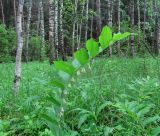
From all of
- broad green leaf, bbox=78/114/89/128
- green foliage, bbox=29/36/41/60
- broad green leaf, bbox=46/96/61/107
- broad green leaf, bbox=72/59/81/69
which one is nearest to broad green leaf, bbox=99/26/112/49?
broad green leaf, bbox=72/59/81/69

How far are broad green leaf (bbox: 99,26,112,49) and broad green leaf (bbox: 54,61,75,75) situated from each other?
17cm

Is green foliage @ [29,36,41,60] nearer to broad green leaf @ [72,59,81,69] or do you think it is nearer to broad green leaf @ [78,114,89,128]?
broad green leaf @ [78,114,89,128]

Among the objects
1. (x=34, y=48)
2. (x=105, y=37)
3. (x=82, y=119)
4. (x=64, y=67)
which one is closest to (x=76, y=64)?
(x=64, y=67)

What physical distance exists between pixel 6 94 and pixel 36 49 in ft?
87.4

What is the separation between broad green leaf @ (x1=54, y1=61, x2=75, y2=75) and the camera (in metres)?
1.55

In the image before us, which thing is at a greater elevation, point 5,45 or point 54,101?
point 54,101

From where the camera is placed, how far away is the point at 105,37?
1.56m

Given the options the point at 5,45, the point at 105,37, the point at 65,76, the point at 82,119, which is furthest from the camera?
the point at 5,45

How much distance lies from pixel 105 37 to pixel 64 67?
0.70ft

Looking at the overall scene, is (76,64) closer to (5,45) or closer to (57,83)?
(57,83)

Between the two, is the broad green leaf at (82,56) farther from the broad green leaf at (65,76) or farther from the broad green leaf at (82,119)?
the broad green leaf at (82,119)

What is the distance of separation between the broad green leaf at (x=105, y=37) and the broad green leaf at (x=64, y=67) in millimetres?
170

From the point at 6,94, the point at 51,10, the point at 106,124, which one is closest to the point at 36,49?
the point at 51,10

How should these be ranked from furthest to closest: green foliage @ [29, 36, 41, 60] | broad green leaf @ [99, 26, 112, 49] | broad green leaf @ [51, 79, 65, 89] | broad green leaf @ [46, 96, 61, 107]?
green foliage @ [29, 36, 41, 60] → broad green leaf @ [46, 96, 61, 107] → broad green leaf @ [51, 79, 65, 89] → broad green leaf @ [99, 26, 112, 49]
